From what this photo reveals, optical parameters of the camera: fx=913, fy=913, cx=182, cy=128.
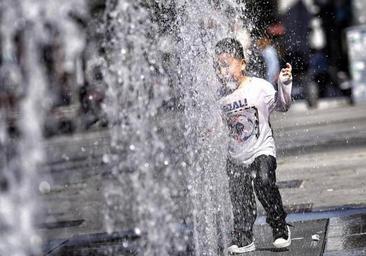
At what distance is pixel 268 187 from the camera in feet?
21.4

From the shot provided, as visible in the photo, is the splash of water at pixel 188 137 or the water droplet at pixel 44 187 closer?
the splash of water at pixel 188 137

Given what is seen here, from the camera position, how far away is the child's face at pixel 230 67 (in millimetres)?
6578

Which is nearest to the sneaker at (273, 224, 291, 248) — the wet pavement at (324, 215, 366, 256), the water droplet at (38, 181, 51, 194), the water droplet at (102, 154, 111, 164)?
the wet pavement at (324, 215, 366, 256)

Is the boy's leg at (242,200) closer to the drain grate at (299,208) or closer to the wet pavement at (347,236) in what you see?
the wet pavement at (347,236)

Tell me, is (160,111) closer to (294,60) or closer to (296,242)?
(294,60)

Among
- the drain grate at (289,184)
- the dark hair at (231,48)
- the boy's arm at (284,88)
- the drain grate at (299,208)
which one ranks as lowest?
the drain grate at (299,208)

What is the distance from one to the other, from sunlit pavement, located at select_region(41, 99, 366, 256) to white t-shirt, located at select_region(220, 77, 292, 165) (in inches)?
29.8

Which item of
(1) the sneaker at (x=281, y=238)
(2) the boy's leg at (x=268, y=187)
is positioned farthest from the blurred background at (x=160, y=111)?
(2) the boy's leg at (x=268, y=187)

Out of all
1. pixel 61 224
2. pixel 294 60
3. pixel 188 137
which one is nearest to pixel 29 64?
pixel 294 60

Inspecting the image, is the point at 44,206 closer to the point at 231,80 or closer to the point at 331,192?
the point at 331,192

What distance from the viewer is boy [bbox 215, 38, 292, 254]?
6.52 meters

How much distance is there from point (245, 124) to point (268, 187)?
1.57ft

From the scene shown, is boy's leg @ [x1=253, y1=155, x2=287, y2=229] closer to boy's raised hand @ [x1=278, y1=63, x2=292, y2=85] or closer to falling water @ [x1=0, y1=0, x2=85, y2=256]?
boy's raised hand @ [x1=278, y1=63, x2=292, y2=85]

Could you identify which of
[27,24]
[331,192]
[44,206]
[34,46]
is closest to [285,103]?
[331,192]
